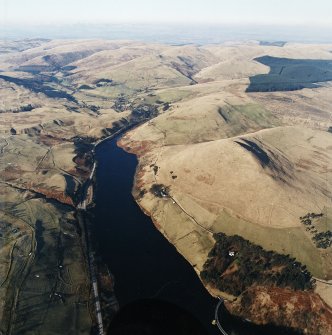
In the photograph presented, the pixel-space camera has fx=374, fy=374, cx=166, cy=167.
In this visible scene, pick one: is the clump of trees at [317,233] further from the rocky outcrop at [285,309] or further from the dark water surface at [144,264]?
the dark water surface at [144,264]

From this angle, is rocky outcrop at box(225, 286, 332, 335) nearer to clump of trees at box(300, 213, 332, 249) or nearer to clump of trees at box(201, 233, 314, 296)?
clump of trees at box(201, 233, 314, 296)

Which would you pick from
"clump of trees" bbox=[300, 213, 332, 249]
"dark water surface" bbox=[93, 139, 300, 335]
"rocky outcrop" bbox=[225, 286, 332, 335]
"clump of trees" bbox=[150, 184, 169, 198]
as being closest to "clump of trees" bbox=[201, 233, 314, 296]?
"rocky outcrop" bbox=[225, 286, 332, 335]

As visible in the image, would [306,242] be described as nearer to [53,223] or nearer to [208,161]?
[208,161]

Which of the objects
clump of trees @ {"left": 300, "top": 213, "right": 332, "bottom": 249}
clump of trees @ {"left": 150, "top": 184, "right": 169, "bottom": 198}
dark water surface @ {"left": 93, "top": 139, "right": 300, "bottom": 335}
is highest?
clump of trees @ {"left": 300, "top": 213, "right": 332, "bottom": 249}

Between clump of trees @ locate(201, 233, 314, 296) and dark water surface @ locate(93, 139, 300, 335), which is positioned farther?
clump of trees @ locate(201, 233, 314, 296)

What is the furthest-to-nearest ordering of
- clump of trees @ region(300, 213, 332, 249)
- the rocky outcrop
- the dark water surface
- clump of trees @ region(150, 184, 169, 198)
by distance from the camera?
1. clump of trees @ region(150, 184, 169, 198)
2. clump of trees @ region(300, 213, 332, 249)
3. the dark water surface
4. the rocky outcrop

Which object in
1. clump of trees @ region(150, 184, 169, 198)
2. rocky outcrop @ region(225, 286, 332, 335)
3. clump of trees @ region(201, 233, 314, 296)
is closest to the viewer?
rocky outcrop @ region(225, 286, 332, 335)

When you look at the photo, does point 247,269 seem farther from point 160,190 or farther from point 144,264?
point 160,190

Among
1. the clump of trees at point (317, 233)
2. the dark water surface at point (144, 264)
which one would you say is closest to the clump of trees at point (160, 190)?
the dark water surface at point (144, 264)
